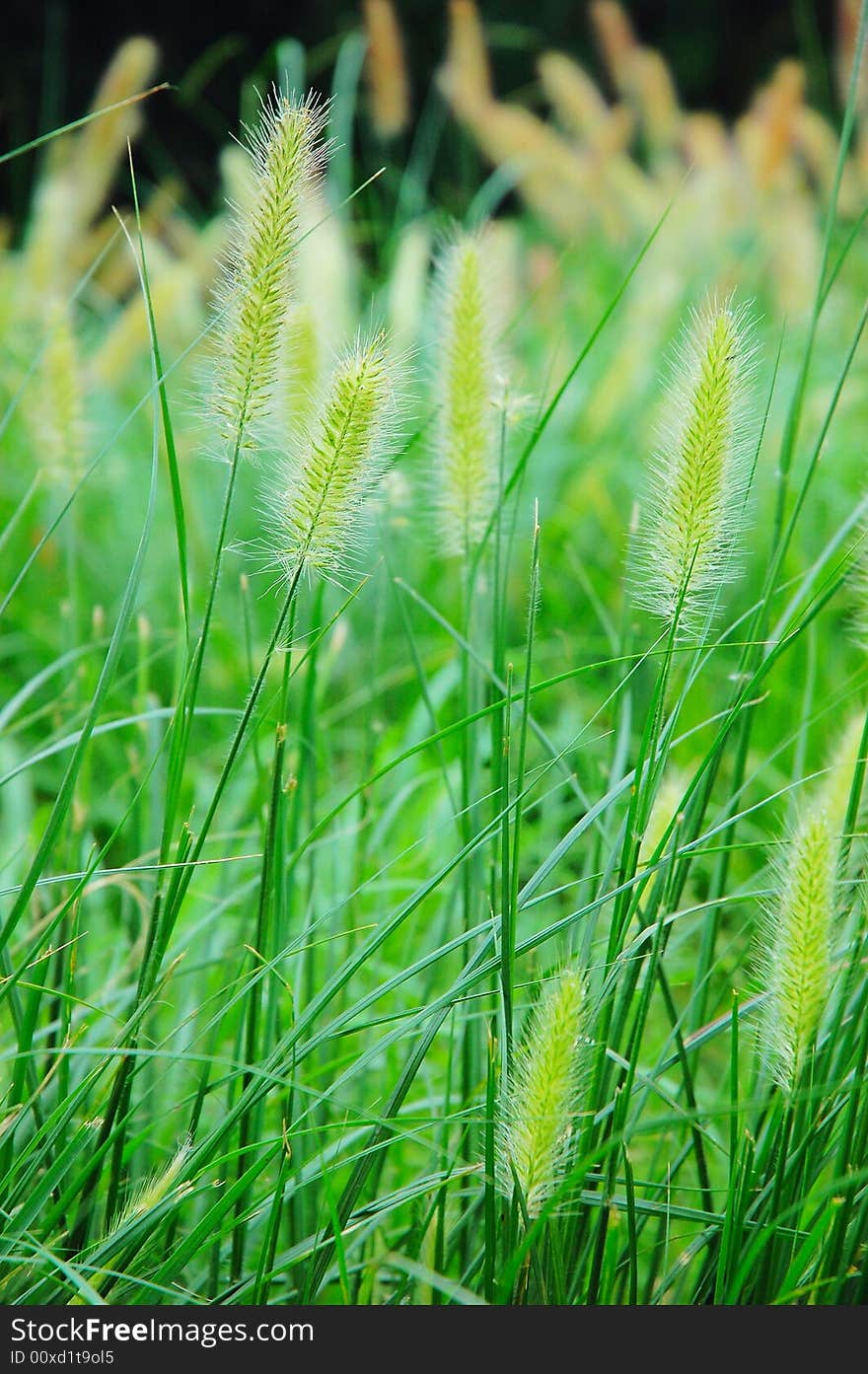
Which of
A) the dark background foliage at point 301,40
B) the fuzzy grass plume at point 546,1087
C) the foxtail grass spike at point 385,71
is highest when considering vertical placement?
the dark background foliage at point 301,40

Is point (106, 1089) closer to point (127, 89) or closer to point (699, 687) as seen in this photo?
point (699, 687)

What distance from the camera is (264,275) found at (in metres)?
0.63

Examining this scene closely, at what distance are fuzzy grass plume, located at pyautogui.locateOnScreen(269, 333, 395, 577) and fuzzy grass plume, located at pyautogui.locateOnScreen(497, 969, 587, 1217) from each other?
28 centimetres

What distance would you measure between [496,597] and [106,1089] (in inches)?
16.4

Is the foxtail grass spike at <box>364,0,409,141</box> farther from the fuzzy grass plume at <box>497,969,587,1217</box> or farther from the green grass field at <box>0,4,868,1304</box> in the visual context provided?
the fuzzy grass plume at <box>497,969,587,1217</box>

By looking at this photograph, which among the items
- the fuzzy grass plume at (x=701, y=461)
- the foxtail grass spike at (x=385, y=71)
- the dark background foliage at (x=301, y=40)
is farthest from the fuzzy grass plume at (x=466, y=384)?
the dark background foliage at (x=301, y=40)

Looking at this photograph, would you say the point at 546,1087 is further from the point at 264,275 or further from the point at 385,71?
the point at 385,71

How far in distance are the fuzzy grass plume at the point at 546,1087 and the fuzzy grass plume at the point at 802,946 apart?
0.12 metres

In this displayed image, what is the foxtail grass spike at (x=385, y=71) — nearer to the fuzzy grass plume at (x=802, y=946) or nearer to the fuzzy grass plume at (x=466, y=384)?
the fuzzy grass plume at (x=466, y=384)

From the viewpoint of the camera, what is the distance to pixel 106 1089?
2.31 feet

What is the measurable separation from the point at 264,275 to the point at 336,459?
0.37 feet

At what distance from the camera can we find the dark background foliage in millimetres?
5391

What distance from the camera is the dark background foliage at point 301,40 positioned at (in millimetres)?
5391

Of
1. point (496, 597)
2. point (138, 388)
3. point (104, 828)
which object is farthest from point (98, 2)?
point (496, 597)
